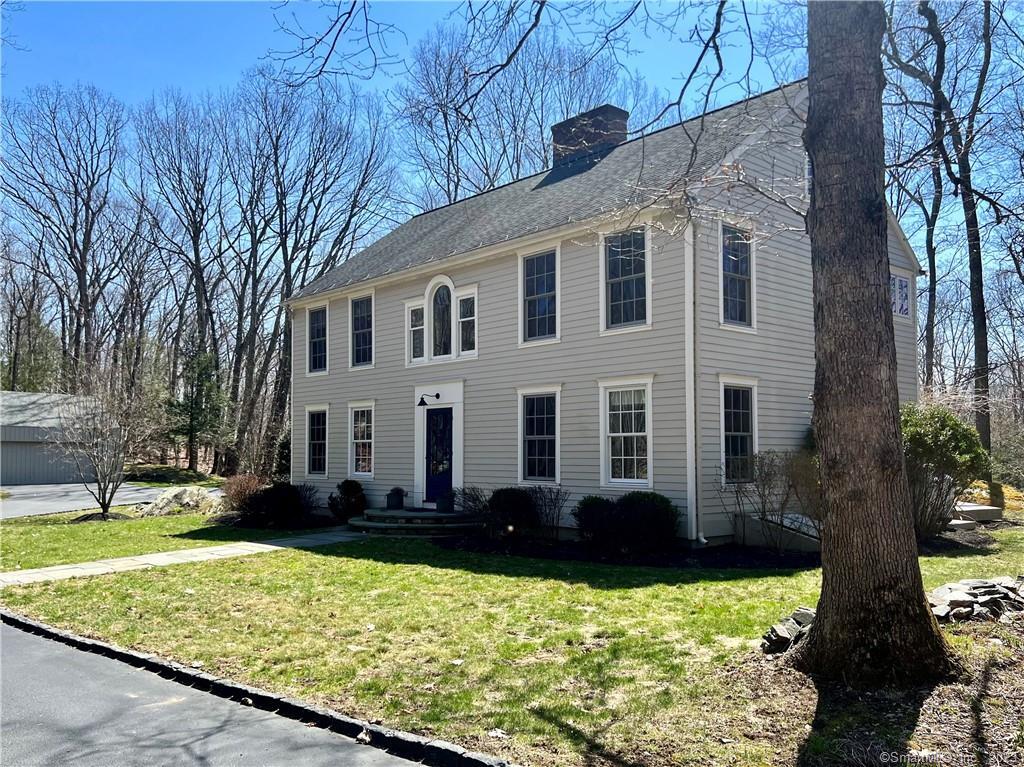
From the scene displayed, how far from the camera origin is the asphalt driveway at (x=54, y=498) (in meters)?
22.5

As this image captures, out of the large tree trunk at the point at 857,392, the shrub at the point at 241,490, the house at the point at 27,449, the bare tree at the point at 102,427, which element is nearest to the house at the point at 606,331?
the shrub at the point at 241,490

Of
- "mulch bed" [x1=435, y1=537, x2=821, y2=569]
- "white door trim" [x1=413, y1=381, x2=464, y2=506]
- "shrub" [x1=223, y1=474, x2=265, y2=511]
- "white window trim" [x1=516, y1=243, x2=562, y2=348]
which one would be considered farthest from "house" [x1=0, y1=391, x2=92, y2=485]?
"mulch bed" [x1=435, y1=537, x2=821, y2=569]

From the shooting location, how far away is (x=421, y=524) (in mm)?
15094

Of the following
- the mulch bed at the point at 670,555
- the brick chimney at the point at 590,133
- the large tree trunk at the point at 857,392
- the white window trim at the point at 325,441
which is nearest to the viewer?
the large tree trunk at the point at 857,392

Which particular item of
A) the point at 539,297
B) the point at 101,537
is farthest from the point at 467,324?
the point at 101,537

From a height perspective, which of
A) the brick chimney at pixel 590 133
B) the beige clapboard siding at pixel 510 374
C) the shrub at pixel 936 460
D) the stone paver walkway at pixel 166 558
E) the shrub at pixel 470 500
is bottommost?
the stone paver walkway at pixel 166 558

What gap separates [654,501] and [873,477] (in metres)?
6.78

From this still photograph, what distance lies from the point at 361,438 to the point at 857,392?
1484 cm

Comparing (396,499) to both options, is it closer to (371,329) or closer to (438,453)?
(438,453)

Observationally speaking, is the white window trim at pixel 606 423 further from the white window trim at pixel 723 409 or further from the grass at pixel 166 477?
the grass at pixel 166 477

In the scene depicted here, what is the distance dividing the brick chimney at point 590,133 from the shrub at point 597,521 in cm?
820

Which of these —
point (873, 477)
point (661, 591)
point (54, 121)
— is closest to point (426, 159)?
point (54, 121)

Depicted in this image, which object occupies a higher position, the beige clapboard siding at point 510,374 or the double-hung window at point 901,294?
the double-hung window at point 901,294

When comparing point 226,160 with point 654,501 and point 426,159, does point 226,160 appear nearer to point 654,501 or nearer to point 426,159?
point 426,159
